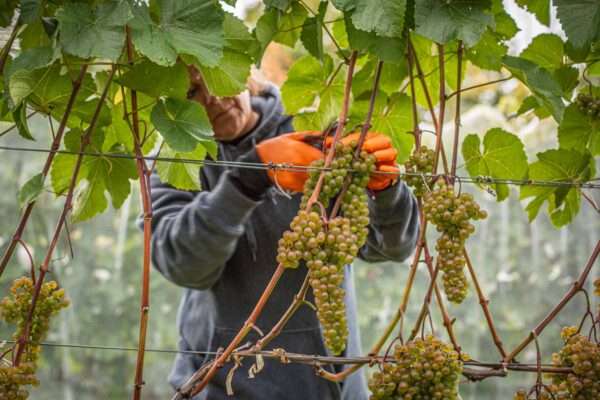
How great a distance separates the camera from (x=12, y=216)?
13.6ft

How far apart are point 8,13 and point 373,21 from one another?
0.39m

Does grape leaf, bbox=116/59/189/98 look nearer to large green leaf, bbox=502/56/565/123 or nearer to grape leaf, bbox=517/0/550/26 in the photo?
large green leaf, bbox=502/56/565/123

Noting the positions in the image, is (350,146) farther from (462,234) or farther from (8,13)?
(8,13)

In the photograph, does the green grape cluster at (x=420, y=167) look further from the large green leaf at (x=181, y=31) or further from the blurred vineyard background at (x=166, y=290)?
the blurred vineyard background at (x=166, y=290)

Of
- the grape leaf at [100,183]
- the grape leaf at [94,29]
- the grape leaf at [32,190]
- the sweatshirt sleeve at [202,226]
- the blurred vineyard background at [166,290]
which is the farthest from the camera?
the blurred vineyard background at [166,290]

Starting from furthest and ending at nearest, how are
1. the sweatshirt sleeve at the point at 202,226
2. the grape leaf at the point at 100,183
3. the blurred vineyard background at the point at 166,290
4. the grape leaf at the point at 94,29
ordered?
1. the blurred vineyard background at the point at 166,290
2. the sweatshirt sleeve at the point at 202,226
3. the grape leaf at the point at 100,183
4. the grape leaf at the point at 94,29

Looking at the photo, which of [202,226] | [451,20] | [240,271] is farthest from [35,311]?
[240,271]

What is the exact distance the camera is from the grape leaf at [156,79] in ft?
2.27

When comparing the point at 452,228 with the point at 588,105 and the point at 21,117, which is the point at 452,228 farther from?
the point at 21,117

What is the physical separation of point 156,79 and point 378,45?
0.22 meters

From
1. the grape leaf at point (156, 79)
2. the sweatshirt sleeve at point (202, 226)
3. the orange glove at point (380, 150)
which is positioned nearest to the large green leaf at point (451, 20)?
the orange glove at point (380, 150)

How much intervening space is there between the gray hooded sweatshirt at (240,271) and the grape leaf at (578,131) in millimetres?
348

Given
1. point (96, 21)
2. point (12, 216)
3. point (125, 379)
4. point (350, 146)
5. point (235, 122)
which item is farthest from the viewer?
point (125, 379)

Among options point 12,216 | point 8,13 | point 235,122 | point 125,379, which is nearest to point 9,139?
point 12,216
